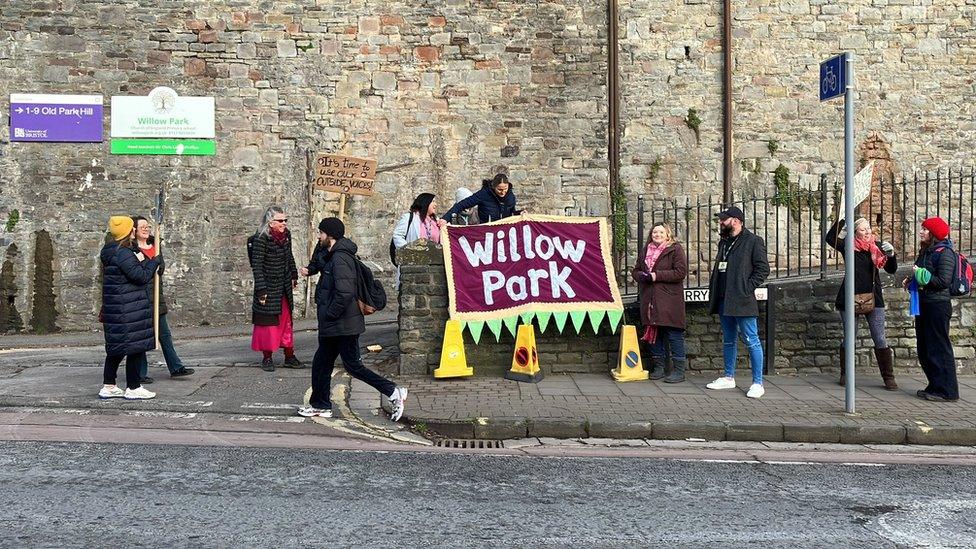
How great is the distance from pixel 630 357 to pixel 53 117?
36.3 ft

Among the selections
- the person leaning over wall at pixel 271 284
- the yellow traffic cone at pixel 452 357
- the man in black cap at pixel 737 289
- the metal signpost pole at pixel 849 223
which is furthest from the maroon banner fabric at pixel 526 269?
the metal signpost pole at pixel 849 223

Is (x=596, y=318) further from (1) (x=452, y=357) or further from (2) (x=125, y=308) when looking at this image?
(2) (x=125, y=308)

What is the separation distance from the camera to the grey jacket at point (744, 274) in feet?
29.4

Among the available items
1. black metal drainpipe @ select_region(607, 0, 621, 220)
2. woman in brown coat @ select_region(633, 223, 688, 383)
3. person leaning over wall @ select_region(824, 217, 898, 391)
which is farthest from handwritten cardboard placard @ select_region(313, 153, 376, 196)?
person leaning over wall @ select_region(824, 217, 898, 391)

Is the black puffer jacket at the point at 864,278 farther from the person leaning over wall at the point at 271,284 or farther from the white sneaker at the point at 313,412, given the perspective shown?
the person leaning over wall at the point at 271,284

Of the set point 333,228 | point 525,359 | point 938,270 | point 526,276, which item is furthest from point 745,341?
point 333,228

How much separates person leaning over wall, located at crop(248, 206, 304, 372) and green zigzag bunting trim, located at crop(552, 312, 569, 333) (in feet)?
10.3

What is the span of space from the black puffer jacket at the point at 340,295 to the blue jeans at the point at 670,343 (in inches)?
144

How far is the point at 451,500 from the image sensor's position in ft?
17.8

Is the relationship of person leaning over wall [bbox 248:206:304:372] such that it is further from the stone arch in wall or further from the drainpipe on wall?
the stone arch in wall

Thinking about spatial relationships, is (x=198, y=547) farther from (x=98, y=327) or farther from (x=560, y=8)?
(x=560, y=8)

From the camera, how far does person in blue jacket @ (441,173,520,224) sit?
10.4 meters

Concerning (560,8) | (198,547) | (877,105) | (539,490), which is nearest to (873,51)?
(877,105)

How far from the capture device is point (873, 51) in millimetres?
16641
